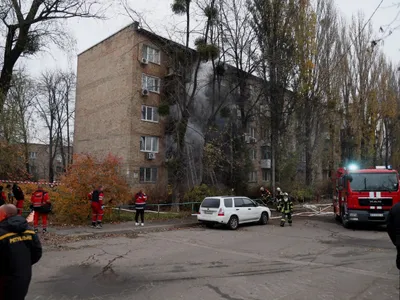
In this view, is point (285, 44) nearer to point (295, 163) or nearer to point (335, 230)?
point (295, 163)

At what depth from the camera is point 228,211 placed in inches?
581

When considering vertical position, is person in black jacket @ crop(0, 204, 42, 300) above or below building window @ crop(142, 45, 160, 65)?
below

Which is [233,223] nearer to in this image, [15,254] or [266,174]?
[15,254]

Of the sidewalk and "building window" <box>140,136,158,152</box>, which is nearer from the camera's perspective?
the sidewalk

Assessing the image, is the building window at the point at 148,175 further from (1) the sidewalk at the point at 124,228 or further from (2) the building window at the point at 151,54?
(1) the sidewalk at the point at 124,228

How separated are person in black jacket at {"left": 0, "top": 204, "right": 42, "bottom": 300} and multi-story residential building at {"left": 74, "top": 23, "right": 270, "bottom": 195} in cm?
2025

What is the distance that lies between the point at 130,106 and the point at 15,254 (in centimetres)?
2339

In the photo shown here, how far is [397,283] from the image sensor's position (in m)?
6.51

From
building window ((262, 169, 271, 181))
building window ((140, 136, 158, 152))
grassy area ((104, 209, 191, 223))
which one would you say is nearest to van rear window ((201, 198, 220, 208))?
grassy area ((104, 209, 191, 223))

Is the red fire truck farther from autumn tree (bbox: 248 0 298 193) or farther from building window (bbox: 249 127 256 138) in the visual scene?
building window (bbox: 249 127 256 138)

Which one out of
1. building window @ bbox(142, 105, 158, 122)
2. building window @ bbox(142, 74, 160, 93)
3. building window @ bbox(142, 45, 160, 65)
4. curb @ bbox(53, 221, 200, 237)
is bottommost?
curb @ bbox(53, 221, 200, 237)

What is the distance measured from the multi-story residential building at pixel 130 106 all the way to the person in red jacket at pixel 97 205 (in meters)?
10.0

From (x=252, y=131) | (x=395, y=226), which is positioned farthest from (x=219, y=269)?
(x=252, y=131)

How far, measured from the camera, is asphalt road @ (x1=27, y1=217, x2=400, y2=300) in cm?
591
